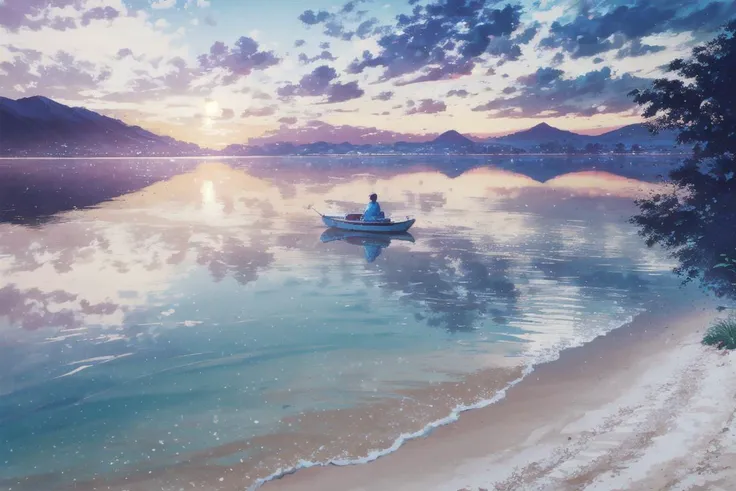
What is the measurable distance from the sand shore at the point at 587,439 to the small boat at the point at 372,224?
2005 centimetres

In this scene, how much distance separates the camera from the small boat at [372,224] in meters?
31.2

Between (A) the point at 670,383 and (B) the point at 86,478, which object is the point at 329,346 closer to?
(B) the point at 86,478


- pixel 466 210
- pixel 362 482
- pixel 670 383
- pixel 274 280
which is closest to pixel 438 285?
pixel 274 280

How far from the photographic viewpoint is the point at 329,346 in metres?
13.4

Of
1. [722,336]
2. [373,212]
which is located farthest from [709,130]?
[373,212]

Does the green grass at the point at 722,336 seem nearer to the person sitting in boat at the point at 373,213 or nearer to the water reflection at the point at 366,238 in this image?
the water reflection at the point at 366,238

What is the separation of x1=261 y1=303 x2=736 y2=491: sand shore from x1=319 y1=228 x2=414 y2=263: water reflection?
18.3m

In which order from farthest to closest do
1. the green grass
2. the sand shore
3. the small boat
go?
1. the small boat
2. the green grass
3. the sand shore

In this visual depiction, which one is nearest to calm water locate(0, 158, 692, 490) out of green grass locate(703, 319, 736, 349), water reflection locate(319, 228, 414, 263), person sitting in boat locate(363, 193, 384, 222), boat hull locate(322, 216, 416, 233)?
water reflection locate(319, 228, 414, 263)

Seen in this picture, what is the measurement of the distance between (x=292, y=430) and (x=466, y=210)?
37518mm

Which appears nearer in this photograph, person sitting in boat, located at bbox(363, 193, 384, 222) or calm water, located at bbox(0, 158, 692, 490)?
calm water, located at bbox(0, 158, 692, 490)

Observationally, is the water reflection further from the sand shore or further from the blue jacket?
the sand shore

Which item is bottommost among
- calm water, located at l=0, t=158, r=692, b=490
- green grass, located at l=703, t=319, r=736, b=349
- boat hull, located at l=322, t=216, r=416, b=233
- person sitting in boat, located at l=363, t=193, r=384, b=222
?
calm water, located at l=0, t=158, r=692, b=490

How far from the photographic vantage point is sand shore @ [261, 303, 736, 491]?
22.2 ft
